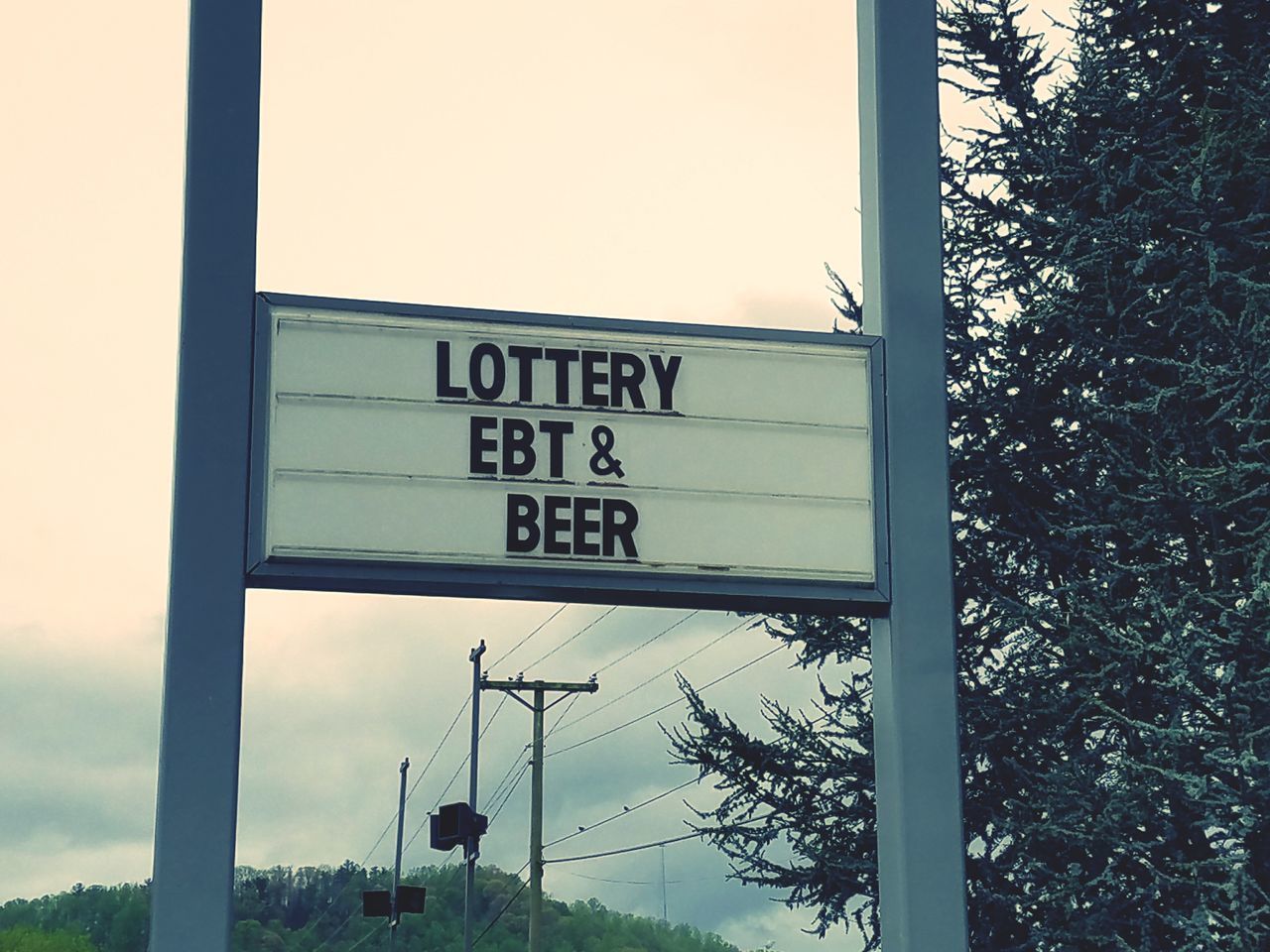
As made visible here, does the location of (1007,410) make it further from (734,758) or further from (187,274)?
(187,274)

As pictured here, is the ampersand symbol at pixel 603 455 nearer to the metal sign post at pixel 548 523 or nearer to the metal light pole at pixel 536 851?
the metal sign post at pixel 548 523

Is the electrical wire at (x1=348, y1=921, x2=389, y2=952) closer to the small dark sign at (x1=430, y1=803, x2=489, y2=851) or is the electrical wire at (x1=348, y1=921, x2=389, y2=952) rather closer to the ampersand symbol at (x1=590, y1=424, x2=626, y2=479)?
the small dark sign at (x1=430, y1=803, x2=489, y2=851)

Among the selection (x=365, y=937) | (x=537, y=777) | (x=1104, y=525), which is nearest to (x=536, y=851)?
(x=537, y=777)

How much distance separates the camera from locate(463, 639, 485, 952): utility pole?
31.1 m

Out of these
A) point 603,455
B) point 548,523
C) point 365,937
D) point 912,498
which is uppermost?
point 365,937

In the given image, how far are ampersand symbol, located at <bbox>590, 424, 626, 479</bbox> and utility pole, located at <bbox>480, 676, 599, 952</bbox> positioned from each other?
26.7m

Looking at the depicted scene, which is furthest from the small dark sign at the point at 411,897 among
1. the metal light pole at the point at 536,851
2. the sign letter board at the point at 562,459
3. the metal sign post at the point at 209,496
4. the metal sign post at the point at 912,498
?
the metal sign post at the point at 209,496

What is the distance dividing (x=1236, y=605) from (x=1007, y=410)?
258 centimetres

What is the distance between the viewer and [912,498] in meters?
6.90

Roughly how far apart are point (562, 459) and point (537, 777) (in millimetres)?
27166

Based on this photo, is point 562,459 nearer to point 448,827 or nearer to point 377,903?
point 448,827

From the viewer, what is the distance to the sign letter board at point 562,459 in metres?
6.49

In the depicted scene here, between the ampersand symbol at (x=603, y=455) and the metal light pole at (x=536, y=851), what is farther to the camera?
the metal light pole at (x=536, y=851)

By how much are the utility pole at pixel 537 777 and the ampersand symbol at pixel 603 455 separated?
26.7 m
